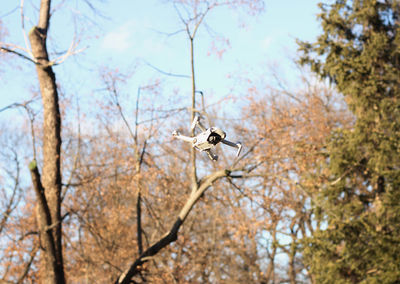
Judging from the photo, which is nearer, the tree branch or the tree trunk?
the tree trunk

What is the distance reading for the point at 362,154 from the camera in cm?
1228

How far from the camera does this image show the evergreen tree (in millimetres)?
10719

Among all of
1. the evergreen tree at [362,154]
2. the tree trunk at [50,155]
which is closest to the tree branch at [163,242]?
the tree trunk at [50,155]

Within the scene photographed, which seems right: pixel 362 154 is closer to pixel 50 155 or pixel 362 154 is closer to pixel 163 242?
pixel 163 242

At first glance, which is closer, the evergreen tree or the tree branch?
the tree branch

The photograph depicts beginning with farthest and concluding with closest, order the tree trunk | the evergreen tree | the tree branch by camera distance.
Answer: the evergreen tree → the tree branch → the tree trunk

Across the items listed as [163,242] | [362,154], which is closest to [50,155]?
[163,242]

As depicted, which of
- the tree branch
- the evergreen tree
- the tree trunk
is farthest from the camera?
the evergreen tree

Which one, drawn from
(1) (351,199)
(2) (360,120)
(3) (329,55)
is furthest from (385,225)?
(3) (329,55)

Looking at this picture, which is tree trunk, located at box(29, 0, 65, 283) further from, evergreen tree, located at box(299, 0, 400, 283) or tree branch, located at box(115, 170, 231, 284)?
evergreen tree, located at box(299, 0, 400, 283)

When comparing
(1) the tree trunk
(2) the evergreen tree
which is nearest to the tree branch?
(1) the tree trunk

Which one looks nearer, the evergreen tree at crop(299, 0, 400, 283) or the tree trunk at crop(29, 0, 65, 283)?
the tree trunk at crop(29, 0, 65, 283)

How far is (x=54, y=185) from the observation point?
8.78 meters

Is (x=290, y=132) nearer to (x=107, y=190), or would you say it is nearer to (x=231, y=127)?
(x=231, y=127)
